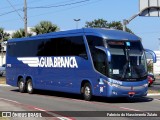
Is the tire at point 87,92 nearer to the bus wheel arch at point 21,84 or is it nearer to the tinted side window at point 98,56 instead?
the tinted side window at point 98,56

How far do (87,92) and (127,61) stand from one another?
8.34ft

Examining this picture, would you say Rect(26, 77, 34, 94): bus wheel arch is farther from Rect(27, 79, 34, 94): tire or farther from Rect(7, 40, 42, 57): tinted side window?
Rect(7, 40, 42, 57): tinted side window

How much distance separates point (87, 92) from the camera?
2183 cm

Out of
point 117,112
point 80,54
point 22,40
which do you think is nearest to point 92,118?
point 117,112

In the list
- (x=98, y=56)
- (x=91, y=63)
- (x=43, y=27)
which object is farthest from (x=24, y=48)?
(x=43, y=27)

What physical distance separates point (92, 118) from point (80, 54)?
8.28 m

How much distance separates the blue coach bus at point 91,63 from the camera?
20.5 metres

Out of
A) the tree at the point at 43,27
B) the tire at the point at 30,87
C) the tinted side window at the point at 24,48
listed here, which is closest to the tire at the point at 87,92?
the tinted side window at the point at 24,48

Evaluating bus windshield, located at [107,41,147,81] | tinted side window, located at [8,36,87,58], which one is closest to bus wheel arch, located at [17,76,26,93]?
tinted side window, located at [8,36,87,58]

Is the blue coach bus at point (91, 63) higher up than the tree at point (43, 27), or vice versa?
the tree at point (43, 27)

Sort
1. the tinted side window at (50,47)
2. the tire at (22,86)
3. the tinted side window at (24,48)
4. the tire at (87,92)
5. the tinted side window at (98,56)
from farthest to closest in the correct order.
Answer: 1. the tire at (22,86)
2. the tinted side window at (24,48)
3. the tinted side window at (50,47)
4. the tire at (87,92)
5. the tinted side window at (98,56)

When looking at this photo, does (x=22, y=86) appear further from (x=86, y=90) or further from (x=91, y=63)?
(x=91, y=63)

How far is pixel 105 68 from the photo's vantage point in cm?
2050

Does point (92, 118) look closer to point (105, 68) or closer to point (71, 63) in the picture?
point (105, 68)
